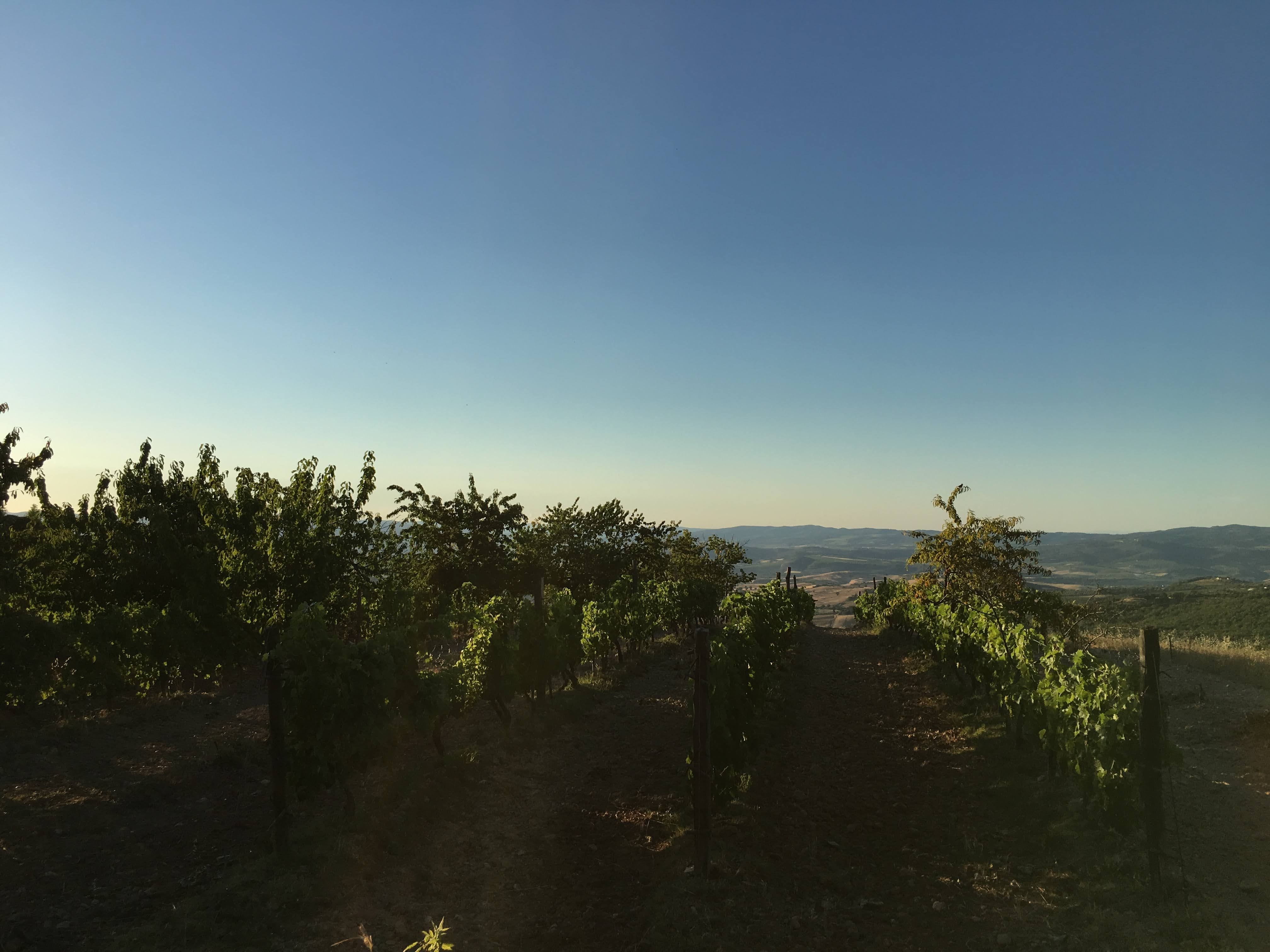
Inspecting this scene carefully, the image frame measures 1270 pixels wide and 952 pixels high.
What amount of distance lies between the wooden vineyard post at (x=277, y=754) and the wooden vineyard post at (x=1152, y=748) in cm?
1000

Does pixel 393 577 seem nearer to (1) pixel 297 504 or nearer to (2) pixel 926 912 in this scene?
(1) pixel 297 504

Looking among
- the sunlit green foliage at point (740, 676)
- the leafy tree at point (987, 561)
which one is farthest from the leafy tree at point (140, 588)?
the leafy tree at point (987, 561)

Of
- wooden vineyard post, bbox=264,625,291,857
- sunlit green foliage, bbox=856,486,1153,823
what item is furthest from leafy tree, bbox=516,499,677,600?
wooden vineyard post, bbox=264,625,291,857

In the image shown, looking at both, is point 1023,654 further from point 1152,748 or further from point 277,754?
point 277,754

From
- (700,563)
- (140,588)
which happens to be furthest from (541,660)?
(700,563)

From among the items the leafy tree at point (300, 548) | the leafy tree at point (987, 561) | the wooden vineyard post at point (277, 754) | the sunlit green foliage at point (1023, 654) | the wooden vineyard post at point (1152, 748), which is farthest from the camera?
the leafy tree at point (987, 561)

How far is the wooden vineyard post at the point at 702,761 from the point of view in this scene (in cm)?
792

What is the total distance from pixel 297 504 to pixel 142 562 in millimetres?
4484

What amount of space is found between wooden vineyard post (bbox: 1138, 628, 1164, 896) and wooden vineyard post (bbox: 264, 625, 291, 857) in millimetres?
9996

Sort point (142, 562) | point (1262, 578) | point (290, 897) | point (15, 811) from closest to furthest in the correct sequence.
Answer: point (290, 897), point (15, 811), point (142, 562), point (1262, 578)

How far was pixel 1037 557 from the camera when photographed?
20547 mm

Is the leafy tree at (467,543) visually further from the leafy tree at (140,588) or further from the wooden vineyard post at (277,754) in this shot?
the wooden vineyard post at (277,754)

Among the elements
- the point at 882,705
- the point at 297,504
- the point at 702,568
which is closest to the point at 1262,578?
the point at 702,568

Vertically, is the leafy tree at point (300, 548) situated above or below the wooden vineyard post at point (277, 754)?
above
